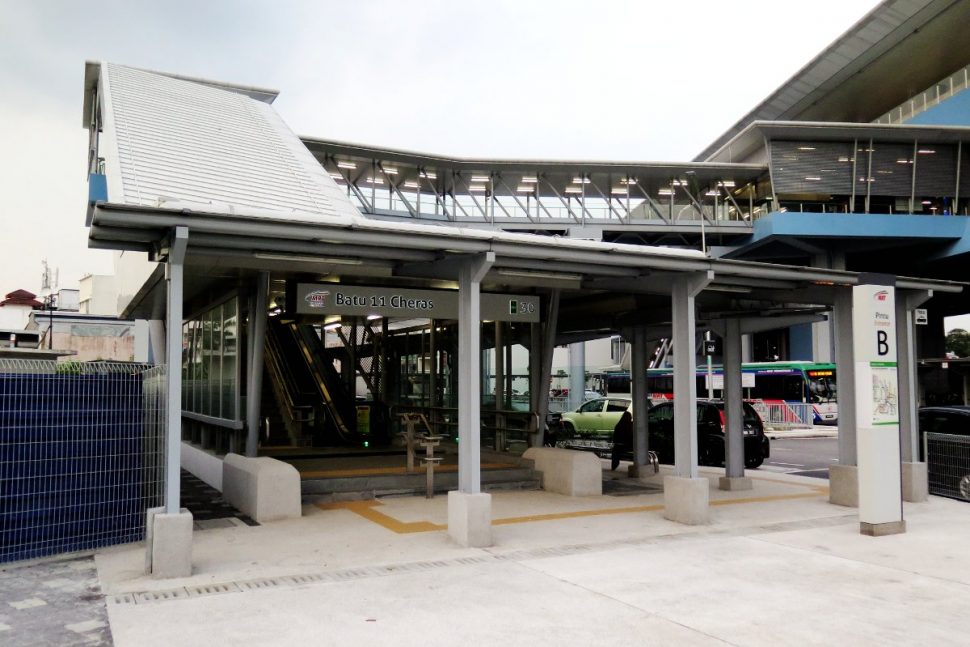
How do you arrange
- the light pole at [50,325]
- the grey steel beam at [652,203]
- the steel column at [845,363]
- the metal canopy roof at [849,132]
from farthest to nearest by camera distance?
the grey steel beam at [652,203]
the light pole at [50,325]
the metal canopy roof at [849,132]
the steel column at [845,363]

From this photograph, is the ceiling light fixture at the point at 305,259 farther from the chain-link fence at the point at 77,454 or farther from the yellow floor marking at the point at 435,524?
the yellow floor marking at the point at 435,524

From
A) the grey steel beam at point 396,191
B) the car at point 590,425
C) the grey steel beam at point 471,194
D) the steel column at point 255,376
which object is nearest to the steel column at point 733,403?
the car at point 590,425

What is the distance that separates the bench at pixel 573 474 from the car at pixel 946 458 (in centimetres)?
544

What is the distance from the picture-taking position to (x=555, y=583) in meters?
7.07

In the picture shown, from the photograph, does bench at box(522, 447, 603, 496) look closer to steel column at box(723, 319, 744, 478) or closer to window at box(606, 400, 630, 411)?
steel column at box(723, 319, 744, 478)

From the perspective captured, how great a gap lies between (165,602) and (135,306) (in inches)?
454

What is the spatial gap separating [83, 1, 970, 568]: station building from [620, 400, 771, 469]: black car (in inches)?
92.1

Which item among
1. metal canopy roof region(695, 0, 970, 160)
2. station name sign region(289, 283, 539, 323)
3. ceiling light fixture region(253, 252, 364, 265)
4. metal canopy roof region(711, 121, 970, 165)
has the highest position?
metal canopy roof region(695, 0, 970, 160)

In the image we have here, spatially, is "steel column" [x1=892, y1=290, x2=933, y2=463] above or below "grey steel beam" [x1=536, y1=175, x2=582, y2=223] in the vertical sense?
below

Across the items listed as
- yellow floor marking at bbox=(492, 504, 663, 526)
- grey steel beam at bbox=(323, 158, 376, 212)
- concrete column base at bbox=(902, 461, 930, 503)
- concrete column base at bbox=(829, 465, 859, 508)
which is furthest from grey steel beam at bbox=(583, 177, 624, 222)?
yellow floor marking at bbox=(492, 504, 663, 526)

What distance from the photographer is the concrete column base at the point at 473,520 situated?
27.9 feet

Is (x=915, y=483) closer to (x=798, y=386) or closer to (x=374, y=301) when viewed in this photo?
(x=374, y=301)

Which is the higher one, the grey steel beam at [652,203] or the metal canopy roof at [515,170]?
the metal canopy roof at [515,170]

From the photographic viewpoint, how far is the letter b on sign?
9578mm
